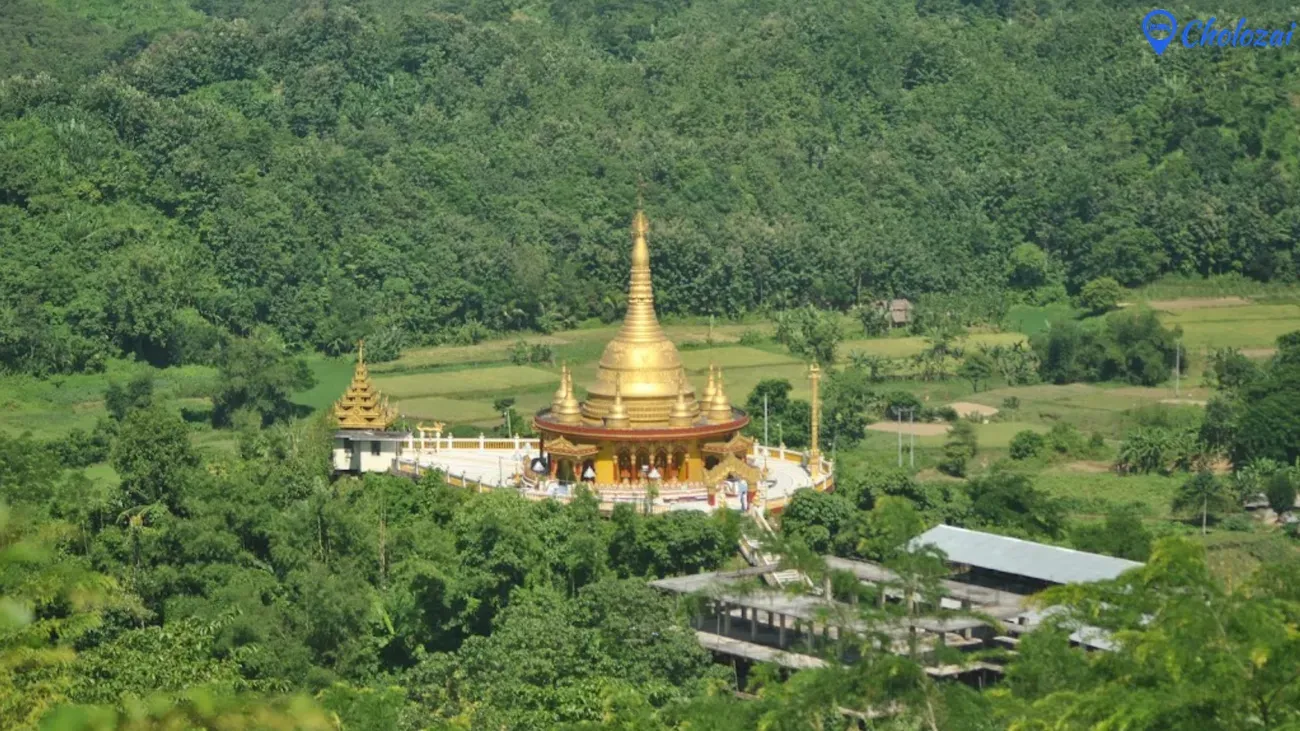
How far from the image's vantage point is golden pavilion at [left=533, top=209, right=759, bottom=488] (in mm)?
51812

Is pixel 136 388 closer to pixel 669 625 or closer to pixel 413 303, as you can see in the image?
pixel 413 303

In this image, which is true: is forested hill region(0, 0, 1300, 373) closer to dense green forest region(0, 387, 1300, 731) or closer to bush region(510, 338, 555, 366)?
bush region(510, 338, 555, 366)

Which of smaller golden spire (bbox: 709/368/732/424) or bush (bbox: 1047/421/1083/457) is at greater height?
smaller golden spire (bbox: 709/368/732/424)

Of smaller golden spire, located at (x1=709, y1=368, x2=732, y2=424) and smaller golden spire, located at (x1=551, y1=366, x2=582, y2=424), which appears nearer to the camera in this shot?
smaller golden spire, located at (x1=551, y1=366, x2=582, y2=424)

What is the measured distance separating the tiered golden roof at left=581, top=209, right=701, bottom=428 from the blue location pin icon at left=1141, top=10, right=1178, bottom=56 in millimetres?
57476

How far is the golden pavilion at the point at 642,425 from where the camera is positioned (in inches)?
2040

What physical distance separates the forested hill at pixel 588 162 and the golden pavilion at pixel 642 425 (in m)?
27.9

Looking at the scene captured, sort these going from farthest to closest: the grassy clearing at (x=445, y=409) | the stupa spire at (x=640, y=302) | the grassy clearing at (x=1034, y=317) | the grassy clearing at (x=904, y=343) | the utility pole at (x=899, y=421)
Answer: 1. the grassy clearing at (x=1034, y=317)
2. the grassy clearing at (x=904, y=343)
3. the grassy clearing at (x=445, y=409)
4. the utility pole at (x=899, y=421)
5. the stupa spire at (x=640, y=302)

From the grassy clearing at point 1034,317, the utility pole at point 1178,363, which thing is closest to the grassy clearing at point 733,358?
the grassy clearing at point 1034,317

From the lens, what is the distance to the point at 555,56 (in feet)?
354

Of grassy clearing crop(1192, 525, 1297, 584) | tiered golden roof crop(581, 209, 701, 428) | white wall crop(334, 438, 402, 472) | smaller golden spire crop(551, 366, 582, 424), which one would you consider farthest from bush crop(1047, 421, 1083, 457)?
white wall crop(334, 438, 402, 472)

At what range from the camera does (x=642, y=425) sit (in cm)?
5228

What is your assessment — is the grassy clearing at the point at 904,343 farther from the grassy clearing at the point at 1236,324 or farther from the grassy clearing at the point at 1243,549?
the grassy clearing at the point at 1243,549

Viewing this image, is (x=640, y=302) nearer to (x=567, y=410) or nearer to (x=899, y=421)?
(x=567, y=410)
